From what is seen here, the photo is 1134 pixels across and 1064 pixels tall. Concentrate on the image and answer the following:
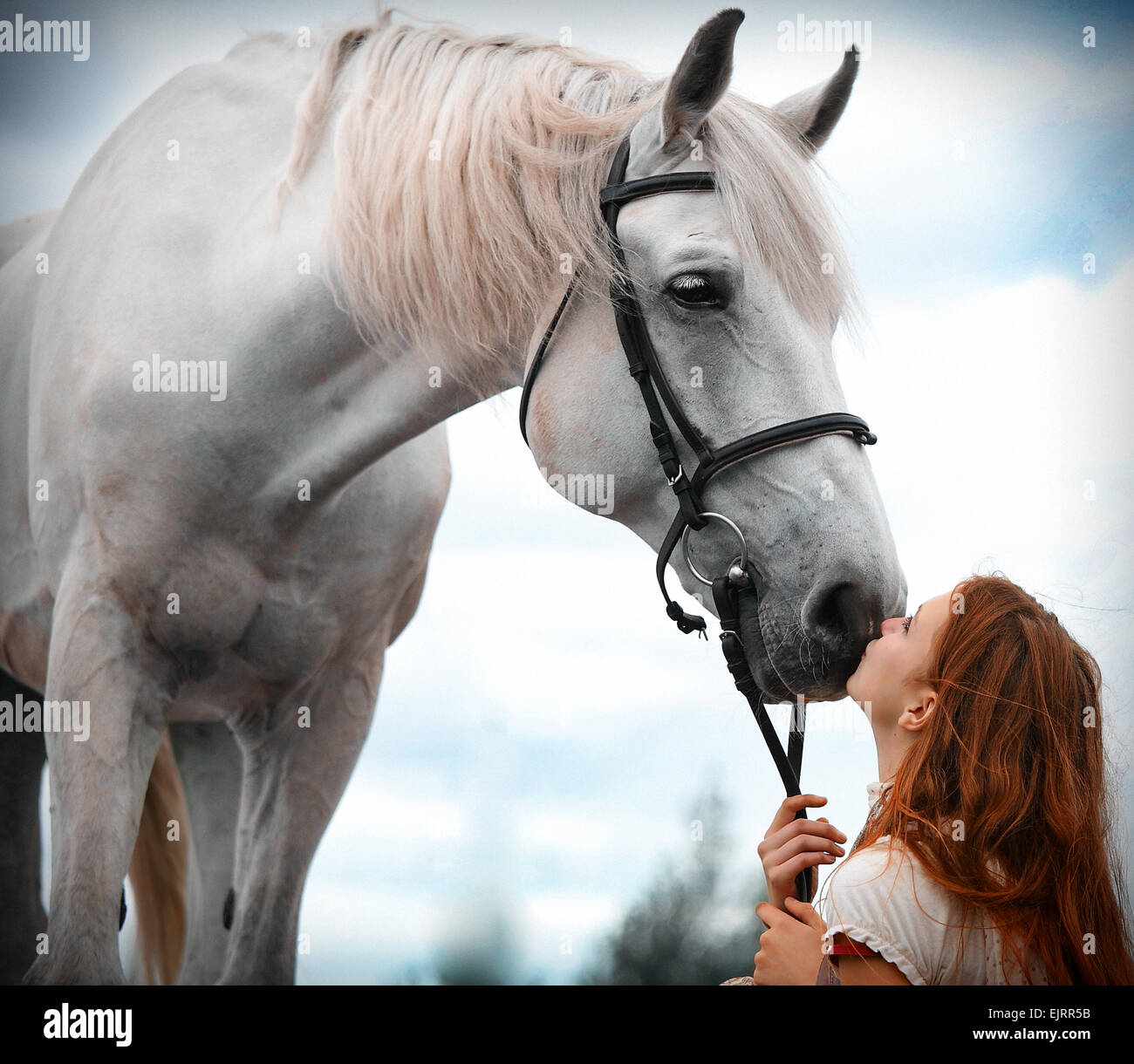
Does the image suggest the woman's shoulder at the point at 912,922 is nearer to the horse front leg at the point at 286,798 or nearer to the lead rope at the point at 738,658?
the lead rope at the point at 738,658

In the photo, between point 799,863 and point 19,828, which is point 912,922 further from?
point 19,828

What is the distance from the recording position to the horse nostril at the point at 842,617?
1.11 meters

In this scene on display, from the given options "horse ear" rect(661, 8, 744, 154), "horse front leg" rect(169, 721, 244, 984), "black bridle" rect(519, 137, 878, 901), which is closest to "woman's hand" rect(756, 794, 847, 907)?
"black bridle" rect(519, 137, 878, 901)

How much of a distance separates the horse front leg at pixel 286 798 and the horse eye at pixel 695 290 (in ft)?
3.02

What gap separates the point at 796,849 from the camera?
100 cm

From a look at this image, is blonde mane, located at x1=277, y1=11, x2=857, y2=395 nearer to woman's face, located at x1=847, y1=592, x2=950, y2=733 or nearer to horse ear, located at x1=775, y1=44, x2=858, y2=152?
horse ear, located at x1=775, y1=44, x2=858, y2=152

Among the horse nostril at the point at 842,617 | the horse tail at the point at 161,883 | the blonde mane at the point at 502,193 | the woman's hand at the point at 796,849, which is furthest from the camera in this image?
the horse tail at the point at 161,883

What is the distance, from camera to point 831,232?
1262mm

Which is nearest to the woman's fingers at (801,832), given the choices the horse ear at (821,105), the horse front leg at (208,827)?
the horse ear at (821,105)

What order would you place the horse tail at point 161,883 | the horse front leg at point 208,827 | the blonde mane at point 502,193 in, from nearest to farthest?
the blonde mane at point 502,193 → the horse front leg at point 208,827 → the horse tail at point 161,883

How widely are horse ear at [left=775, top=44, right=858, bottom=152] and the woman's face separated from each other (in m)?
0.69
